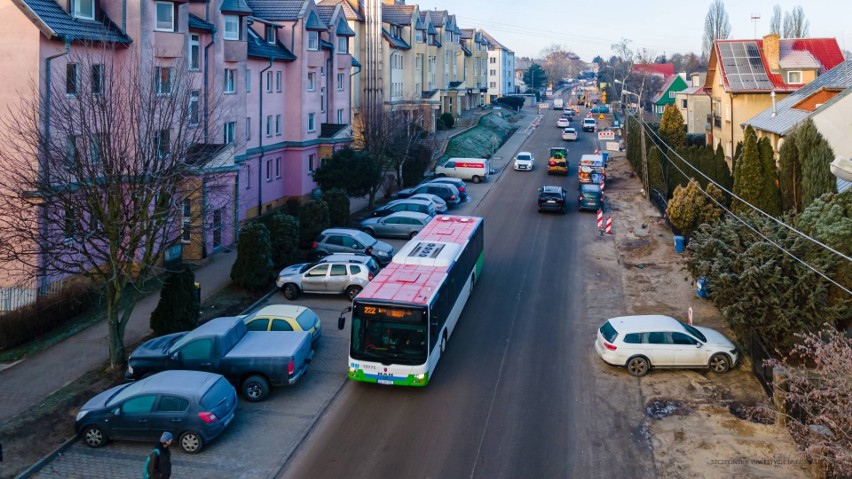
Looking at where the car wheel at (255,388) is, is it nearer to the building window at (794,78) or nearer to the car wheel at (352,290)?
the car wheel at (352,290)

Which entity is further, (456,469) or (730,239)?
(730,239)

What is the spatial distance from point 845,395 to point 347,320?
15.1 metres

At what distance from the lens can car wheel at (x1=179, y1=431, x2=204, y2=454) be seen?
15086mm

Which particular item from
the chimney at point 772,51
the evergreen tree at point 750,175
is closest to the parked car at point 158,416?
the evergreen tree at point 750,175

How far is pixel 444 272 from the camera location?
820 inches

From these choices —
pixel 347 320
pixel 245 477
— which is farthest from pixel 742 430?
pixel 347 320

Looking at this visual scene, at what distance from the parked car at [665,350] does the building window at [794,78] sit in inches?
1279

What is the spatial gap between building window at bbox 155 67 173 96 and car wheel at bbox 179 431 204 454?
35.1ft

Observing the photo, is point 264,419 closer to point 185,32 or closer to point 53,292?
point 53,292

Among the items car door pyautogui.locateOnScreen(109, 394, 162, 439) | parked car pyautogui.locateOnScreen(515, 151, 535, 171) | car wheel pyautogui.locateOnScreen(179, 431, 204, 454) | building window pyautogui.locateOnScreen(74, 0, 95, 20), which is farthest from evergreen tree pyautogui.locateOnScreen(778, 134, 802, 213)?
parked car pyautogui.locateOnScreen(515, 151, 535, 171)

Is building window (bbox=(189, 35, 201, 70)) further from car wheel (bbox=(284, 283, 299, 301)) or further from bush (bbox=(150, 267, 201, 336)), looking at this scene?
bush (bbox=(150, 267, 201, 336))

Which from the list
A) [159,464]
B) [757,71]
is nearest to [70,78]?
[159,464]

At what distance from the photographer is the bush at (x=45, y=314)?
2092 cm

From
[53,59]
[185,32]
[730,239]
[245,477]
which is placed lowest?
[245,477]
